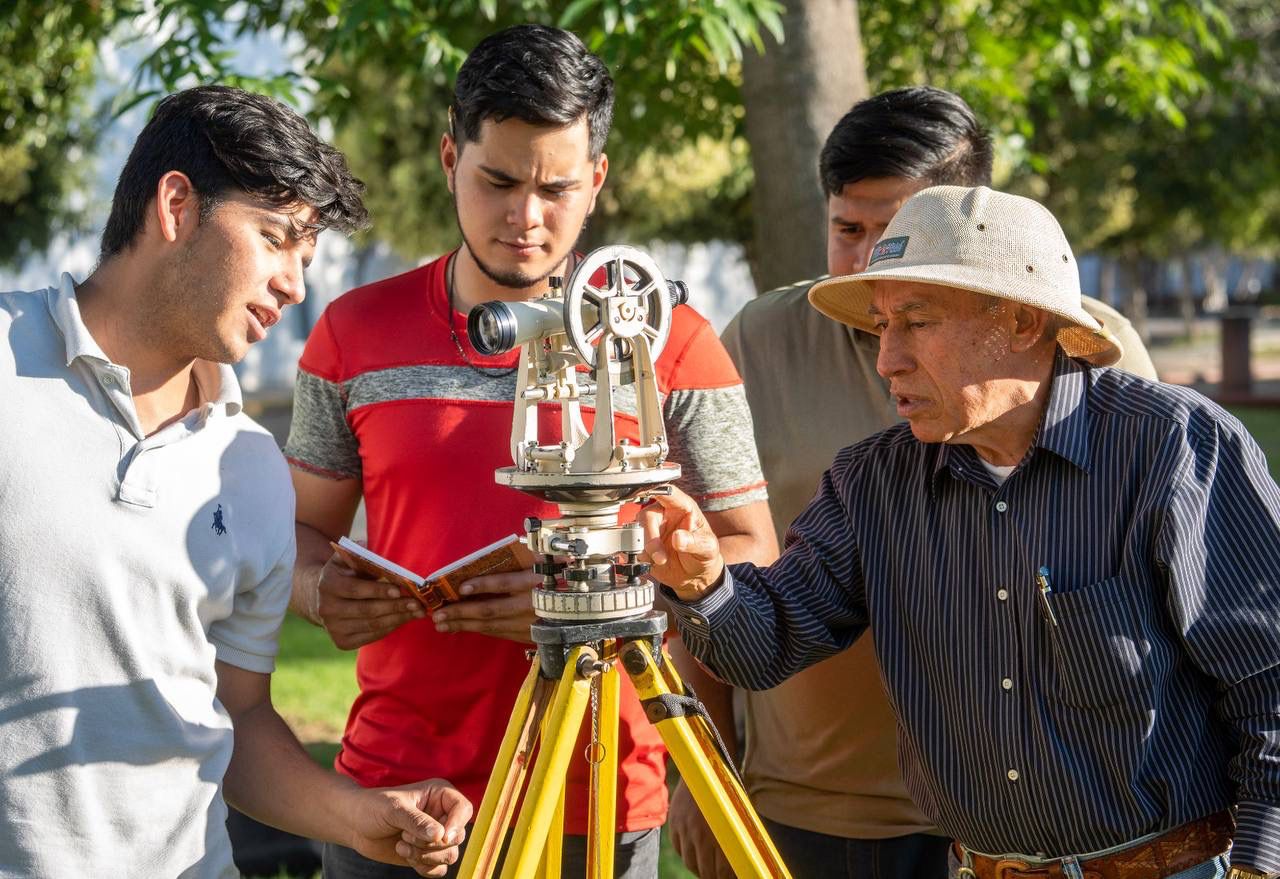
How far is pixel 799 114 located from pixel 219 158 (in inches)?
142

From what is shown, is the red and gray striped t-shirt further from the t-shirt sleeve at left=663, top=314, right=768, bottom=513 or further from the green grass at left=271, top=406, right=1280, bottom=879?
the green grass at left=271, top=406, right=1280, bottom=879

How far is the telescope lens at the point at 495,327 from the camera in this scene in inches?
84.5

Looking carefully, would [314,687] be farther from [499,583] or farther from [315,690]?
[499,583]

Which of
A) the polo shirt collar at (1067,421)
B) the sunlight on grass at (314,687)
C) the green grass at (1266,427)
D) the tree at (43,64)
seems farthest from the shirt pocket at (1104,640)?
the green grass at (1266,427)

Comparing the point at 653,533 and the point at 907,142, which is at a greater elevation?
the point at 907,142

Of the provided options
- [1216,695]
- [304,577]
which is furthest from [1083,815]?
[304,577]

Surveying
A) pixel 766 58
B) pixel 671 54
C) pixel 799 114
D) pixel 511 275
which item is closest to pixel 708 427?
pixel 511 275

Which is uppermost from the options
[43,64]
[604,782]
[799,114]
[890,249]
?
[43,64]

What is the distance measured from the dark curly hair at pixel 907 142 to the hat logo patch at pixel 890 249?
0.69 metres

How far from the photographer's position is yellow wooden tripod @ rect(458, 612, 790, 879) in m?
2.20

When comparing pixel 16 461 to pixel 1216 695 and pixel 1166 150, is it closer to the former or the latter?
pixel 1216 695

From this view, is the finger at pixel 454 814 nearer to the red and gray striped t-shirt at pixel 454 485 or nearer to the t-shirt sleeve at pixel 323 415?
→ the red and gray striped t-shirt at pixel 454 485

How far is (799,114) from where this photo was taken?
5.62 m

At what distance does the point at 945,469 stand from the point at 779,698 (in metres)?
0.96
